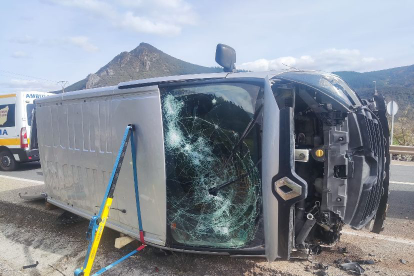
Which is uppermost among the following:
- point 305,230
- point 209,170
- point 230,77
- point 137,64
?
point 137,64

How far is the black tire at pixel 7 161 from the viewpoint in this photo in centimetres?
900

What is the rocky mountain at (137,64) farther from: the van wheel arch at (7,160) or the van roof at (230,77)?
the van roof at (230,77)

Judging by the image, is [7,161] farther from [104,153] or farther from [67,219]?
[104,153]

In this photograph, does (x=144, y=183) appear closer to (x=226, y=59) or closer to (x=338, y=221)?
(x=226, y=59)

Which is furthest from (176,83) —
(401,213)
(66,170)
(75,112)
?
(401,213)

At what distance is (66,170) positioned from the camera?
4035 mm

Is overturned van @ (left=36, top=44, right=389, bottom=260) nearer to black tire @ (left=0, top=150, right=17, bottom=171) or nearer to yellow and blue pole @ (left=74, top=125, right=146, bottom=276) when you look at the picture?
yellow and blue pole @ (left=74, top=125, right=146, bottom=276)

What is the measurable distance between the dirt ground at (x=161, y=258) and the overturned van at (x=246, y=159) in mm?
336

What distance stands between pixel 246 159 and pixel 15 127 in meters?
8.42

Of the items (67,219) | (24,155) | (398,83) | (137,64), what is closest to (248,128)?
(67,219)

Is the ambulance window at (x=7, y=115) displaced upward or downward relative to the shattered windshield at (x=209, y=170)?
upward

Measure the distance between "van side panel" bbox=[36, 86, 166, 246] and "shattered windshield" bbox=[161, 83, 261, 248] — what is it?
0.12 meters

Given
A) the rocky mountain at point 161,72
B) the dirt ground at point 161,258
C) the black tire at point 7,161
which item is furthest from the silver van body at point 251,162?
the rocky mountain at point 161,72

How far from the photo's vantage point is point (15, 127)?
344 inches
